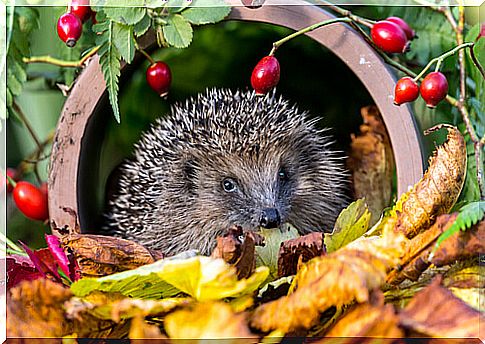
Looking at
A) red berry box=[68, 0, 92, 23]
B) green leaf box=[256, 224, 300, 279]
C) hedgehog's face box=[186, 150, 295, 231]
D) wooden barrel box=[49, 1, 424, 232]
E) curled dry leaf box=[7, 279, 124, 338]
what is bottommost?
curled dry leaf box=[7, 279, 124, 338]

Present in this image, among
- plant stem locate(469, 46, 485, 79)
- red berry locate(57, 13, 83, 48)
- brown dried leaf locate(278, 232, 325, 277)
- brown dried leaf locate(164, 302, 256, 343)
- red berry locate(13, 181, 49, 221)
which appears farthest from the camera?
red berry locate(13, 181, 49, 221)

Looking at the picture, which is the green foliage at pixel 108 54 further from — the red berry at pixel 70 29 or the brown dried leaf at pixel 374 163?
the brown dried leaf at pixel 374 163

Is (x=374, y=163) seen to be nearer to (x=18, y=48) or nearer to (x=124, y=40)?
(x=124, y=40)

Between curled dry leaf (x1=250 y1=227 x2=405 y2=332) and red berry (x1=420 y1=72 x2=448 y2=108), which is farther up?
red berry (x1=420 y1=72 x2=448 y2=108)

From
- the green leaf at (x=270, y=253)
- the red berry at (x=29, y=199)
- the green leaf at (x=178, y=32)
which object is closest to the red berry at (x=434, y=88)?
the green leaf at (x=270, y=253)

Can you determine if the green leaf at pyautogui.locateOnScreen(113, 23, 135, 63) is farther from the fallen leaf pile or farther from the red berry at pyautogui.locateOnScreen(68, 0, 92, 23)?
the fallen leaf pile

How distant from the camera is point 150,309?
881 millimetres

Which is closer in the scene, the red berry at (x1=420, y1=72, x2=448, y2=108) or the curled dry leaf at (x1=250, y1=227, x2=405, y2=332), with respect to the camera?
the curled dry leaf at (x1=250, y1=227, x2=405, y2=332)

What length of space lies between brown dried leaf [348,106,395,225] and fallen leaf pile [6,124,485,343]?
1.61 feet

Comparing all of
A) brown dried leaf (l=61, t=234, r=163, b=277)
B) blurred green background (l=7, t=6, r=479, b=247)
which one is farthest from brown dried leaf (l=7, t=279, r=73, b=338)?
blurred green background (l=7, t=6, r=479, b=247)

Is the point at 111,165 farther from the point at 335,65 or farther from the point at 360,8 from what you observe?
the point at 360,8

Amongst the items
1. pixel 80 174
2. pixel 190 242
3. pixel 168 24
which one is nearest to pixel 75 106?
pixel 80 174

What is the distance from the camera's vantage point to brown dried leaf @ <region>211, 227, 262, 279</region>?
99 cm

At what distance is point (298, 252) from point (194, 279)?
0.20m
